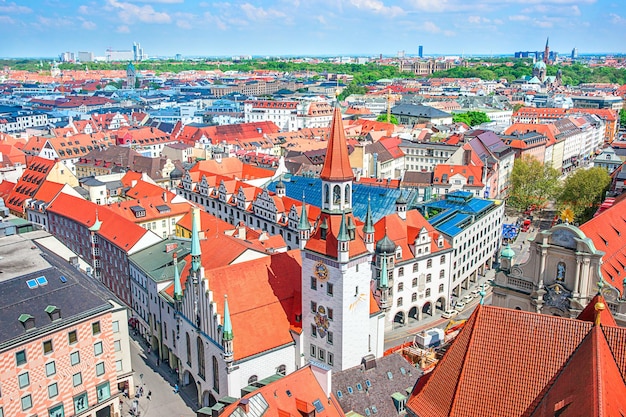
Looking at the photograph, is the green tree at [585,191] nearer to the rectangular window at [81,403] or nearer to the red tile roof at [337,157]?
the red tile roof at [337,157]

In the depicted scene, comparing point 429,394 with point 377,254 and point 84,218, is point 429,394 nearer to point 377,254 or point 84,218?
point 377,254

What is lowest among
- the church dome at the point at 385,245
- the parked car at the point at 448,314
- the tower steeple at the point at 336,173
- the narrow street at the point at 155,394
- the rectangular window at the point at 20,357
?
the narrow street at the point at 155,394

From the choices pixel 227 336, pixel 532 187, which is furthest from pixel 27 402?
pixel 532 187

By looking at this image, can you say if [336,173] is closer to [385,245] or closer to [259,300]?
[259,300]

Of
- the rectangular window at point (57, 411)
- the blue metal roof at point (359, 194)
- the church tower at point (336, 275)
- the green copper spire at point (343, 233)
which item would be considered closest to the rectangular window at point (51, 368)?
the rectangular window at point (57, 411)

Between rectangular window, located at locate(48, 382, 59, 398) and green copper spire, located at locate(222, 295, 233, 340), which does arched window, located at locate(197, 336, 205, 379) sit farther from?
rectangular window, located at locate(48, 382, 59, 398)

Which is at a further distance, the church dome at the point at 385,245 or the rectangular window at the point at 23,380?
the church dome at the point at 385,245
